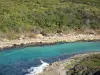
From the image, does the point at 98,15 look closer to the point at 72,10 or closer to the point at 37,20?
the point at 72,10

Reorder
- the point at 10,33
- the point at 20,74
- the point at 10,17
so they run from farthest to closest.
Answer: the point at 10,17 → the point at 10,33 → the point at 20,74

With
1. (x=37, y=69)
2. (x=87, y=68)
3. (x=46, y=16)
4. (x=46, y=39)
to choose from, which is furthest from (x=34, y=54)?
(x=46, y=16)

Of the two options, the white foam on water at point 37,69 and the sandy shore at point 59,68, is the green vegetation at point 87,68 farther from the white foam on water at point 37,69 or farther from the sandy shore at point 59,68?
the white foam on water at point 37,69

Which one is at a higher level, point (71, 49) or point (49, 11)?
point (49, 11)

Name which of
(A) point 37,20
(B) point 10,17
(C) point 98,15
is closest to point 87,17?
(C) point 98,15

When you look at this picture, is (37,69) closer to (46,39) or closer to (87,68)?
(87,68)

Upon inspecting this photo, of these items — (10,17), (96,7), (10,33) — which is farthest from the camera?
(96,7)

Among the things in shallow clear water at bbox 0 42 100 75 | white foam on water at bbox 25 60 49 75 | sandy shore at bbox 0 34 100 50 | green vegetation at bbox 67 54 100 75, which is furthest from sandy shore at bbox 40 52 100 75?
sandy shore at bbox 0 34 100 50
